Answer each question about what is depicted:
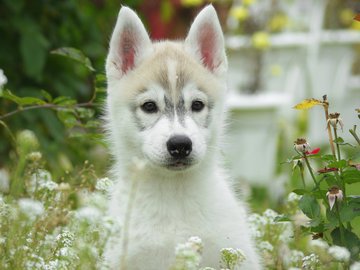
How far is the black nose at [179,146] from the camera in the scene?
3.31 metres

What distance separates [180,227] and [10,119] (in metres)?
2.81

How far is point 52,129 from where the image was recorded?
5.70 m

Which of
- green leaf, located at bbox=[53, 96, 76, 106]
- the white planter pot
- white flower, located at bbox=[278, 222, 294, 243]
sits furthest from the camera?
the white planter pot

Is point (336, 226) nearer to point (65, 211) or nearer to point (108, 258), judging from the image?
point (108, 258)

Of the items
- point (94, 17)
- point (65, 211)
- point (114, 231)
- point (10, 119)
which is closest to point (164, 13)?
point (94, 17)

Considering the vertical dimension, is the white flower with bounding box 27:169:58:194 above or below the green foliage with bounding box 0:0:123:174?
below

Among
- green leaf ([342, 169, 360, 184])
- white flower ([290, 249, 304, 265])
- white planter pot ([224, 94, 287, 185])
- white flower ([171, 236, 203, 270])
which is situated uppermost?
white planter pot ([224, 94, 287, 185])

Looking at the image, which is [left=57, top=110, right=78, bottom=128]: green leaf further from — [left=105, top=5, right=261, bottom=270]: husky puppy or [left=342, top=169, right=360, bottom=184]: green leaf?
[left=342, top=169, right=360, bottom=184]: green leaf

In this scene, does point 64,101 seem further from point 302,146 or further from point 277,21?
point 277,21

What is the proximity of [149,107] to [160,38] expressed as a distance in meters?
4.63

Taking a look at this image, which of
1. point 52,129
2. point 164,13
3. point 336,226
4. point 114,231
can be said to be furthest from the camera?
point 164,13

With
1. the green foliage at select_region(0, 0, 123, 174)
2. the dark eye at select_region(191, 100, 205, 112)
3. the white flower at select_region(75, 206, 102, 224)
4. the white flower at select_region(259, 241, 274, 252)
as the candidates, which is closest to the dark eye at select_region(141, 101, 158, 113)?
the dark eye at select_region(191, 100, 205, 112)

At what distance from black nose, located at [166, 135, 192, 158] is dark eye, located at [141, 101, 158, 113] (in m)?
0.26

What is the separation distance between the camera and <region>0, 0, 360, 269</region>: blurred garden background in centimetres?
366
